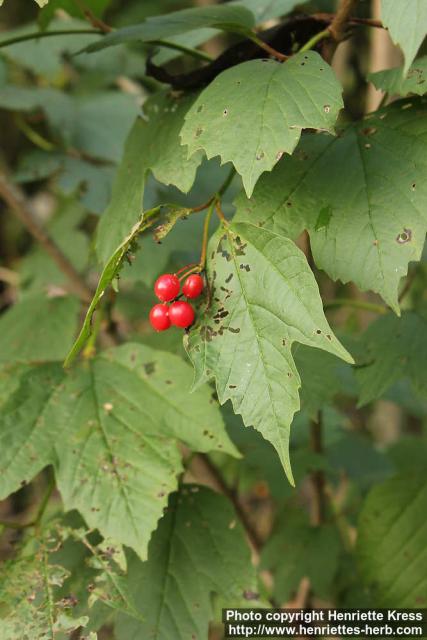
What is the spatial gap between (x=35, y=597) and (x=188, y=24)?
115 centimetres

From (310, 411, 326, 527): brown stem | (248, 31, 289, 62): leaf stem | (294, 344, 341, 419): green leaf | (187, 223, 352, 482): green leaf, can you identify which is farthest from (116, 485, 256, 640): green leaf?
(248, 31, 289, 62): leaf stem

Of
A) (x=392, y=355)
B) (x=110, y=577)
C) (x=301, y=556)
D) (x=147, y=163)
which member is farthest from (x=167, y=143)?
(x=301, y=556)

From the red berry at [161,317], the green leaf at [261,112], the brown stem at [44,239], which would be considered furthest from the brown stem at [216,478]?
the green leaf at [261,112]

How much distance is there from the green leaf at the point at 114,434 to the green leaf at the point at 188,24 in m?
0.66

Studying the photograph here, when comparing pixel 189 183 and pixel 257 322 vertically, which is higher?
pixel 189 183

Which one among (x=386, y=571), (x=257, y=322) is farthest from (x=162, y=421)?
(x=386, y=571)

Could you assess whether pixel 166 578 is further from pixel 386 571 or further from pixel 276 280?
pixel 276 280

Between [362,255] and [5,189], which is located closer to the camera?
[362,255]

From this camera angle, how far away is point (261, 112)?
109 centimetres

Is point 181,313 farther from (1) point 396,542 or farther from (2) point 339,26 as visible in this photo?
(1) point 396,542

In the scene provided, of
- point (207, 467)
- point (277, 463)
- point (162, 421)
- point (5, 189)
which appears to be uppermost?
point (5, 189)

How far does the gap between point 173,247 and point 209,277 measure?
84 cm

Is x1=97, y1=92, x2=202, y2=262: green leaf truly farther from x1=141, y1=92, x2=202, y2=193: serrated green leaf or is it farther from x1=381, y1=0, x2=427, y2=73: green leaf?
x1=381, y1=0, x2=427, y2=73: green leaf

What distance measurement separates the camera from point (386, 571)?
1671 millimetres
